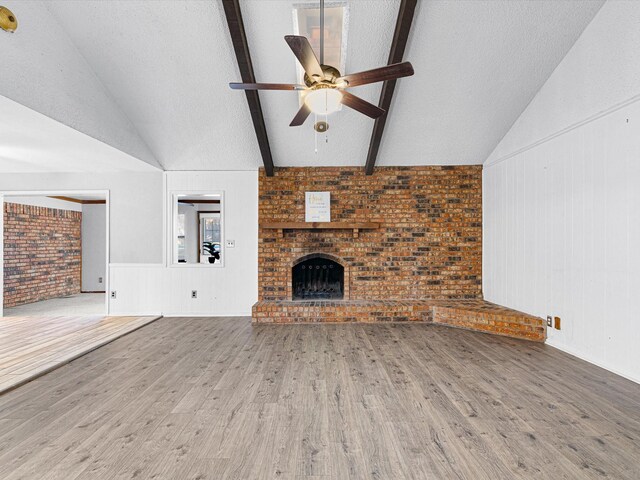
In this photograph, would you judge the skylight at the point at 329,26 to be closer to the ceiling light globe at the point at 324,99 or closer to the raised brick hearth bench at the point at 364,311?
the ceiling light globe at the point at 324,99

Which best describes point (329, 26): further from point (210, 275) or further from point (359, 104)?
point (210, 275)

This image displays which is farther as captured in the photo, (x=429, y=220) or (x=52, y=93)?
(x=429, y=220)

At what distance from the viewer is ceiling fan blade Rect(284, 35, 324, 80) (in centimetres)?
225

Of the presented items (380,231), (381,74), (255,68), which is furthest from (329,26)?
(380,231)

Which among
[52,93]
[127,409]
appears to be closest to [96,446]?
[127,409]

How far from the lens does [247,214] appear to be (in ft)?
17.6

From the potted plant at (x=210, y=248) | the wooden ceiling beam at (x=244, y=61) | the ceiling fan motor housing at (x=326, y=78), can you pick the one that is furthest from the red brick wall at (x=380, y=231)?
the potted plant at (x=210, y=248)

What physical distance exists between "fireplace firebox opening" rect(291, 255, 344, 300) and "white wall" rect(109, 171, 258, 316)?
27.4 inches

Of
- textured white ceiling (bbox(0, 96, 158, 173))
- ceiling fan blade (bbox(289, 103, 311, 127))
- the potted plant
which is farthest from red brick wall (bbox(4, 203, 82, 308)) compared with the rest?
ceiling fan blade (bbox(289, 103, 311, 127))

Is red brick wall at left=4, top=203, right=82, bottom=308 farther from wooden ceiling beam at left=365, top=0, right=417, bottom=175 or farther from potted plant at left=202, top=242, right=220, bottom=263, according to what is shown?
wooden ceiling beam at left=365, top=0, right=417, bottom=175

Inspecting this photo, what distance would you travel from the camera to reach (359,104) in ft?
9.78

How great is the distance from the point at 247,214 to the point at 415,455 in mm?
4212

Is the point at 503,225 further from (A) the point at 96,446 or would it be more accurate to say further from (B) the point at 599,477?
(A) the point at 96,446

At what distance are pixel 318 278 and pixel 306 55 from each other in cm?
372
